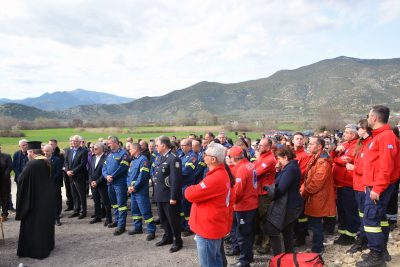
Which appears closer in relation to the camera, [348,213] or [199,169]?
[348,213]

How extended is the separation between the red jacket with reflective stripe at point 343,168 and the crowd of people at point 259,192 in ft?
0.07

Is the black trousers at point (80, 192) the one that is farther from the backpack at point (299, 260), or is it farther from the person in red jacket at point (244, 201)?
the backpack at point (299, 260)

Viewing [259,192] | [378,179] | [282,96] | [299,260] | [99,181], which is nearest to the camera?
[299,260]

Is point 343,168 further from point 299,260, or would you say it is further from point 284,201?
point 299,260

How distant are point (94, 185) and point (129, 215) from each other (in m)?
1.73

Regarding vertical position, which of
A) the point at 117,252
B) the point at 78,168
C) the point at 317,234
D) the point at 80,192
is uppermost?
the point at 78,168

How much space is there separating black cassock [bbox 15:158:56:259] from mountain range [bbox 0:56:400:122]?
8049cm

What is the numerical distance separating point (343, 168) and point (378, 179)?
1.76 metres

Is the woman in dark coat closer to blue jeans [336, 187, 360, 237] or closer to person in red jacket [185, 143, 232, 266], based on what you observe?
person in red jacket [185, 143, 232, 266]

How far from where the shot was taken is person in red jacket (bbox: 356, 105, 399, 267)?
4371 mm

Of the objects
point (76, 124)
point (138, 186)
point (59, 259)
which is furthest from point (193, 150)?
point (76, 124)

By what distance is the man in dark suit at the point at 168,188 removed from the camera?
6.09 m

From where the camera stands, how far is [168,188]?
6.21 m

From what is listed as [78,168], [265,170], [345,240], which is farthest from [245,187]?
[78,168]
